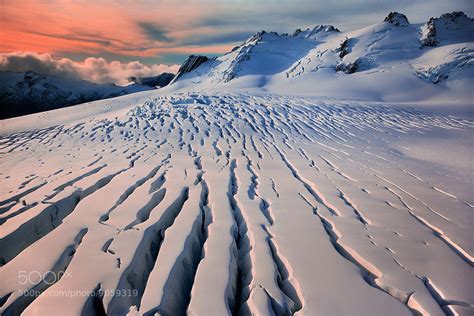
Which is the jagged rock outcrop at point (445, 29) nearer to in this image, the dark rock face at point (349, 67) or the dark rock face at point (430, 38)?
the dark rock face at point (430, 38)

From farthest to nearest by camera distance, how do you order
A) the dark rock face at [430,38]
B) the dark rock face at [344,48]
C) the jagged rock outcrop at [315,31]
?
1. the jagged rock outcrop at [315,31]
2. the dark rock face at [344,48]
3. the dark rock face at [430,38]

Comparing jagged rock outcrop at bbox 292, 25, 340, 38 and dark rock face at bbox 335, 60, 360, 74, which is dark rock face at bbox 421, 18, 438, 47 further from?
jagged rock outcrop at bbox 292, 25, 340, 38

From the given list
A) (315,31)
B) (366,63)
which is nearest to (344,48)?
(366,63)

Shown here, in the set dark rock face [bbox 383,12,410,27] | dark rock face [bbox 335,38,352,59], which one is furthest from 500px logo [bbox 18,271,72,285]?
dark rock face [bbox 383,12,410,27]

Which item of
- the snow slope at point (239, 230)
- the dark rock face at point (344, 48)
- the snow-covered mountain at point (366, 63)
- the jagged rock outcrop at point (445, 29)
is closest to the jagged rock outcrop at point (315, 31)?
the snow-covered mountain at point (366, 63)

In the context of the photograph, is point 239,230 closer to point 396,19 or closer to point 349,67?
point 349,67

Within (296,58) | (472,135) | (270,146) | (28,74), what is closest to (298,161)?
(270,146)
